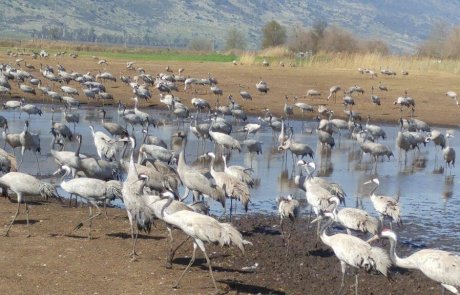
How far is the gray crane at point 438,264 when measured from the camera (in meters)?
10.6

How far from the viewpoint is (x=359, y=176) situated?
849 inches

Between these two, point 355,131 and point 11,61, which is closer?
point 355,131

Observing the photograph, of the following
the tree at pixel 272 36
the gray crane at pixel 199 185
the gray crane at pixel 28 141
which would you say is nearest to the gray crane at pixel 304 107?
the gray crane at pixel 28 141

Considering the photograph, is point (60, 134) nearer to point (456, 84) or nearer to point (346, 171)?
point (346, 171)

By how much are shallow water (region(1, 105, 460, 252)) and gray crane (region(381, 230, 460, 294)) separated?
350cm

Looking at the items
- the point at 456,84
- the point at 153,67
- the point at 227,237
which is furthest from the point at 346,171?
the point at 153,67

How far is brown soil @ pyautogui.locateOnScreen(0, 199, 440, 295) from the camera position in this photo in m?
11.5

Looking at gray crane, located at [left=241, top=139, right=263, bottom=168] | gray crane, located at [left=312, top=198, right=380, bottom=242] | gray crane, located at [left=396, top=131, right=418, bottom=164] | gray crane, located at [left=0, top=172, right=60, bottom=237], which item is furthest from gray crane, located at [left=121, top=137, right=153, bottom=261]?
gray crane, located at [left=396, top=131, right=418, bottom=164]

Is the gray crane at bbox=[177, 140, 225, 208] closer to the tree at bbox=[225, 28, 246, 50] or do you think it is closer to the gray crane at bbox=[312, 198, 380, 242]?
the gray crane at bbox=[312, 198, 380, 242]

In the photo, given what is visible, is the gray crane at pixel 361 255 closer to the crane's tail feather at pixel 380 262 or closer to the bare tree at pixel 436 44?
the crane's tail feather at pixel 380 262

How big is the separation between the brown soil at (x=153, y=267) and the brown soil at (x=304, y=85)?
870 inches

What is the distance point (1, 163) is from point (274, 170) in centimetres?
731

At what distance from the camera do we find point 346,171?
2234 centimetres

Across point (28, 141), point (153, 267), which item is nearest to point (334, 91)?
point (28, 141)
